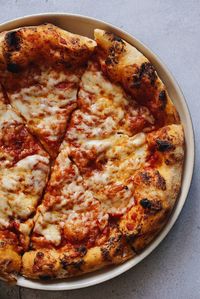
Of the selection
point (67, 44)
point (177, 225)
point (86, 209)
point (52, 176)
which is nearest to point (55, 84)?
point (67, 44)

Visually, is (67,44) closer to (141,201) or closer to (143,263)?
(141,201)

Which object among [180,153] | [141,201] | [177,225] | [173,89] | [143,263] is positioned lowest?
[143,263]

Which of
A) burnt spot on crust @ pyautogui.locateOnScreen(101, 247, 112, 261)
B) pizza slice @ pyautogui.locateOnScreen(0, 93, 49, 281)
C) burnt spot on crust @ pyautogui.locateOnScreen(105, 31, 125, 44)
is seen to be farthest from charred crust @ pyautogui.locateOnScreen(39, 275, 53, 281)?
burnt spot on crust @ pyautogui.locateOnScreen(105, 31, 125, 44)

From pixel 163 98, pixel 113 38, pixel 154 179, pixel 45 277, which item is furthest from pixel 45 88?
pixel 45 277

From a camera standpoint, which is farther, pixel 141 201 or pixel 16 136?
pixel 16 136

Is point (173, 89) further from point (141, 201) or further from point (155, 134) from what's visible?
point (141, 201)

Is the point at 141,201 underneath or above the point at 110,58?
underneath
